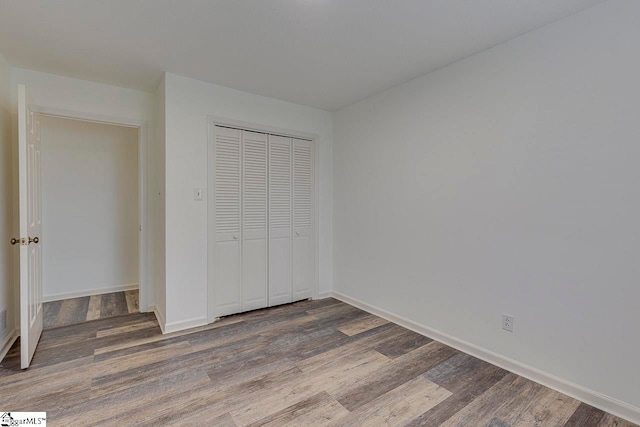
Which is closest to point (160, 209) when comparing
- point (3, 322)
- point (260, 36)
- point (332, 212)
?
point (3, 322)

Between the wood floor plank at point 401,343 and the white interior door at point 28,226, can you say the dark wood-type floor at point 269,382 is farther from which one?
the white interior door at point 28,226

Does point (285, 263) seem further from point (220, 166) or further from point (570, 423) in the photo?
point (570, 423)

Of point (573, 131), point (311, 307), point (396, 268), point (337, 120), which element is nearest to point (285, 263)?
point (311, 307)

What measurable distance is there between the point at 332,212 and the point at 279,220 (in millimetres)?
755

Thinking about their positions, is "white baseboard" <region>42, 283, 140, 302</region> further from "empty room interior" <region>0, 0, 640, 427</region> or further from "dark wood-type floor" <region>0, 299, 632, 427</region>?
"dark wood-type floor" <region>0, 299, 632, 427</region>

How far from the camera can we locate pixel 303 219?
3.78m

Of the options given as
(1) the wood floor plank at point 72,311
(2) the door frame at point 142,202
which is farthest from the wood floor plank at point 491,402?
(1) the wood floor plank at point 72,311

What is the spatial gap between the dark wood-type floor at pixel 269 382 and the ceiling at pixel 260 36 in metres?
2.38

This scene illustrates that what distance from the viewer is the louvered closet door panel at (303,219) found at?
12.1ft

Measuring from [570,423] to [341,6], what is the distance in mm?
2736

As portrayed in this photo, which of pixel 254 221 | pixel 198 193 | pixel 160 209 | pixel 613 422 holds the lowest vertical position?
pixel 613 422

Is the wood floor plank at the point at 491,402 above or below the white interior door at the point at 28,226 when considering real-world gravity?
below

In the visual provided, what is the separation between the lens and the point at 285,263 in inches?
144

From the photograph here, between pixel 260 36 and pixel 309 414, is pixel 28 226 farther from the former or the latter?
pixel 309 414
